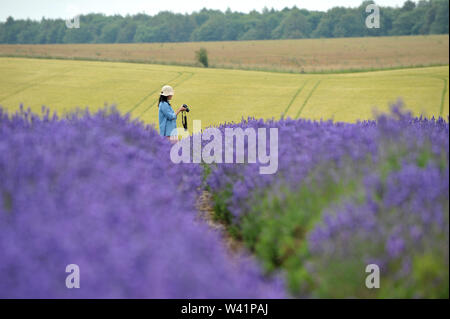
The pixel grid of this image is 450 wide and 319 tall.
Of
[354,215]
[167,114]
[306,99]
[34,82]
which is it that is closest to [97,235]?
[354,215]

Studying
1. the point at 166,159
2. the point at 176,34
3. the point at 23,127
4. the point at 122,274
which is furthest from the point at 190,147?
the point at 176,34

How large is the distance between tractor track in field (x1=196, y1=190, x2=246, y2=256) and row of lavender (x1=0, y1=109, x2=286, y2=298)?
577 millimetres

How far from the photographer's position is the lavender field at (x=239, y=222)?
1.76 metres

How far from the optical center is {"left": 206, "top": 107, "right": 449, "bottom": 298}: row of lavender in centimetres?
230

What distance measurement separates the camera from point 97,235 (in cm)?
187

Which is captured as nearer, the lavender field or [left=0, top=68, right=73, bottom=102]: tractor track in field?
the lavender field

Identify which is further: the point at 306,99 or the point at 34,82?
the point at 34,82

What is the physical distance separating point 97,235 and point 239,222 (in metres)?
1.84

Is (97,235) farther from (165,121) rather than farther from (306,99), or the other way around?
(306,99)

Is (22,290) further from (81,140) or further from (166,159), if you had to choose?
(166,159)

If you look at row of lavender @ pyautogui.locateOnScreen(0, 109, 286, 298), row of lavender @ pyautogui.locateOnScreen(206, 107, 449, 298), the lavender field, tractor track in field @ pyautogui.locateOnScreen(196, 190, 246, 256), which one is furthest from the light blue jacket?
row of lavender @ pyautogui.locateOnScreen(0, 109, 286, 298)

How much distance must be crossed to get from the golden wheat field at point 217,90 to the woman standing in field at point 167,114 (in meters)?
7.73

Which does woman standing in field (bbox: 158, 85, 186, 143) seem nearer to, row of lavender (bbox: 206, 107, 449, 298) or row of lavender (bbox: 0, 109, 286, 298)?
row of lavender (bbox: 206, 107, 449, 298)

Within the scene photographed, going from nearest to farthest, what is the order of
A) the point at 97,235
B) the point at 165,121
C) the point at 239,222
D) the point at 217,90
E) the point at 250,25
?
the point at 97,235, the point at 239,222, the point at 165,121, the point at 217,90, the point at 250,25
